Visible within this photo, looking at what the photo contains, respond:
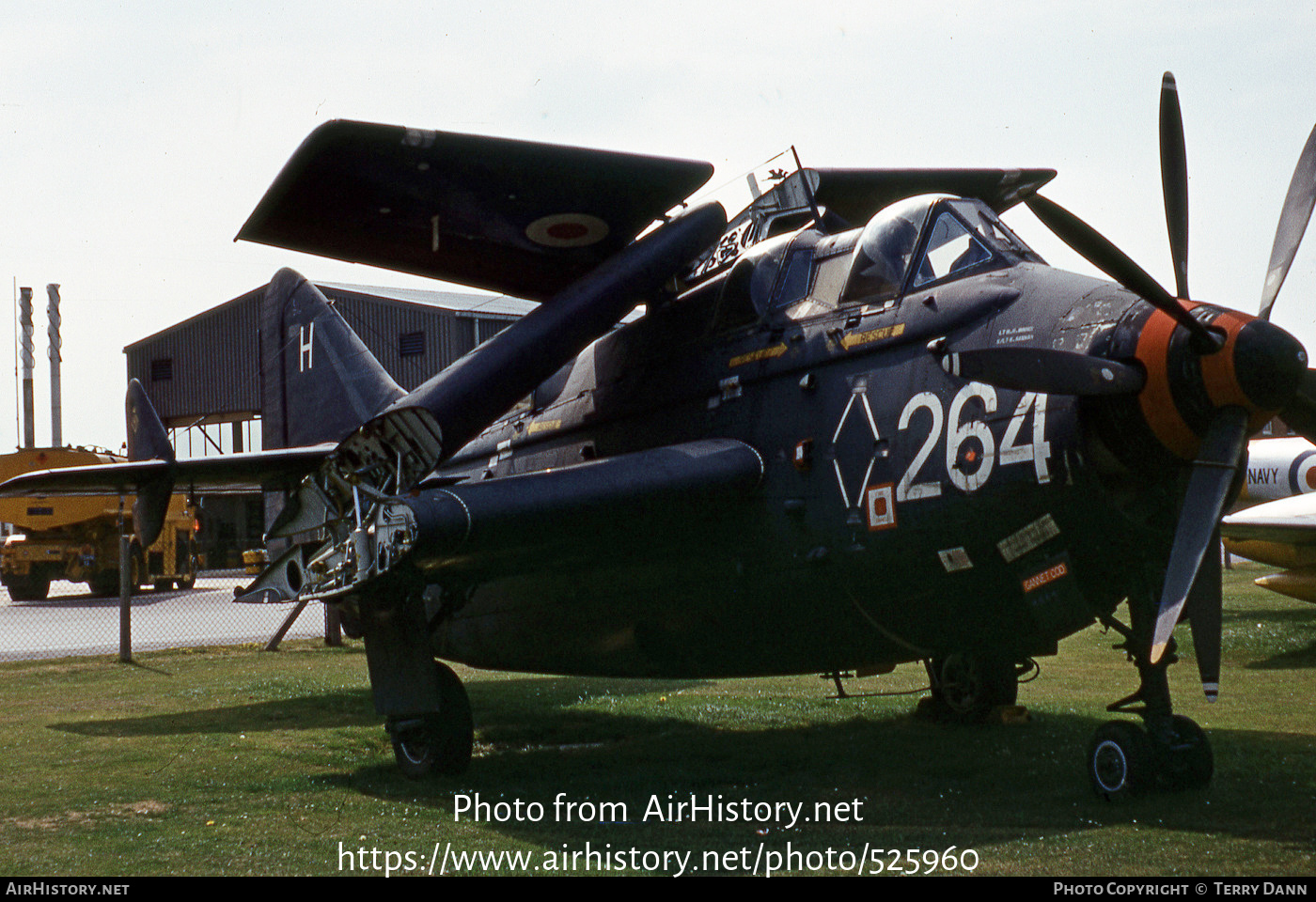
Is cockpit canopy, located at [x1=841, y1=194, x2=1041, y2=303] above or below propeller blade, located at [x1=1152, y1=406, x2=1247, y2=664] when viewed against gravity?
above

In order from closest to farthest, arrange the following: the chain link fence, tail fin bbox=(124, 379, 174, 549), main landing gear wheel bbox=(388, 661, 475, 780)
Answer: main landing gear wheel bbox=(388, 661, 475, 780)
tail fin bbox=(124, 379, 174, 549)
the chain link fence

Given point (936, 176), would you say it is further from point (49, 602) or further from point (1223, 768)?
point (49, 602)

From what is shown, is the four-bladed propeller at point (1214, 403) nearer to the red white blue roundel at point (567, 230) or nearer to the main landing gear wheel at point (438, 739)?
the red white blue roundel at point (567, 230)

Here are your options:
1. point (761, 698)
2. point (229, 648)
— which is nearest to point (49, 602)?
point (229, 648)

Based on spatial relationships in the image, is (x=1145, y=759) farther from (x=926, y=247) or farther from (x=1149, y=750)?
(x=926, y=247)

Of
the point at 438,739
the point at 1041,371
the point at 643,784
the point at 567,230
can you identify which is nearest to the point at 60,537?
the point at 567,230

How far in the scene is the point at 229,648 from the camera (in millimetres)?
19188

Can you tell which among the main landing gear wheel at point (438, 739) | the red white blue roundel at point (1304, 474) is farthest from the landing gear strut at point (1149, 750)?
the red white blue roundel at point (1304, 474)

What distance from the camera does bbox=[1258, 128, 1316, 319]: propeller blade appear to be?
22.6ft

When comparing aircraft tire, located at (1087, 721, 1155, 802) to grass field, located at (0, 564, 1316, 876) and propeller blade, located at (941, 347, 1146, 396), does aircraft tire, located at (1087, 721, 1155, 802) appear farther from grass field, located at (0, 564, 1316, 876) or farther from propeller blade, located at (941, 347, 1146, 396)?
Answer: propeller blade, located at (941, 347, 1146, 396)

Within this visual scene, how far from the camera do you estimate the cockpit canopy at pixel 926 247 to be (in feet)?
24.3

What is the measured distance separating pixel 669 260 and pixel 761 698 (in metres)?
5.48

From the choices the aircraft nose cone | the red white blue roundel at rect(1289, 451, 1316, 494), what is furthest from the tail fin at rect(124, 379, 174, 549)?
the red white blue roundel at rect(1289, 451, 1316, 494)

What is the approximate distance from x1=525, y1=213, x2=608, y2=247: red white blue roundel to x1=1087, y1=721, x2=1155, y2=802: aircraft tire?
226 inches
